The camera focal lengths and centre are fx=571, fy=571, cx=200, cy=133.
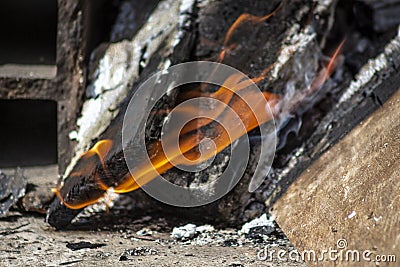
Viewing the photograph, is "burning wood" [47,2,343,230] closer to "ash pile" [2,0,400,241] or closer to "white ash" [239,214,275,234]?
"ash pile" [2,0,400,241]

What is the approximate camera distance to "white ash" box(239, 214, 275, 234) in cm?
223

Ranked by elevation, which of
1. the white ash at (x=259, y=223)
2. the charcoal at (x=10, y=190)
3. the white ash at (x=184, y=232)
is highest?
the white ash at (x=259, y=223)

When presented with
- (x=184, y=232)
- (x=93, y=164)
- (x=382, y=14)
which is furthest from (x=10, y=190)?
(x=382, y=14)

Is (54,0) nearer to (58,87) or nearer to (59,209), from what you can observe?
(58,87)

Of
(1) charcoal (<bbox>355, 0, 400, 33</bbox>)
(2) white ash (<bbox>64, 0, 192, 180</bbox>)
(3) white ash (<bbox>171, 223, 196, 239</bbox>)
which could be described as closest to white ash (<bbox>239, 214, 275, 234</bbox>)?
(3) white ash (<bbox>171, 223, 196, 239</bbox>)

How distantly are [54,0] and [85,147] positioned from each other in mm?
896

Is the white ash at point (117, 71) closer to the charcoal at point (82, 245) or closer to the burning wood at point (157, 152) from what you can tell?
the burning wood at point (157, 152)

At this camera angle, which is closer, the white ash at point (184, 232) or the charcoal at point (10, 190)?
the white ash at point (184, 232)

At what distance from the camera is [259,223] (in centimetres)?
225

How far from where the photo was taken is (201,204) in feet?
7.48

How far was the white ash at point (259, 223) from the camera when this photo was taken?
2.23m

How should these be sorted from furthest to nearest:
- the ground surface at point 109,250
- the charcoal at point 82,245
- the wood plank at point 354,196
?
the charcoal at point 82,245, the ground surface at point 109,250, the wood plank at point 354,196

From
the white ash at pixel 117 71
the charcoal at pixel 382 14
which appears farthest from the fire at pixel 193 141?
the charcoal at pixel 382 14

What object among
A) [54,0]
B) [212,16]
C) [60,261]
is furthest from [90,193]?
[54,0]
